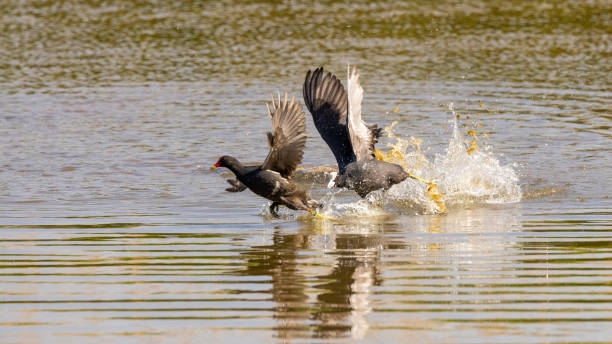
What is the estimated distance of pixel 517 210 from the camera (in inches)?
378

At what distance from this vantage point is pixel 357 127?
9.74 meters

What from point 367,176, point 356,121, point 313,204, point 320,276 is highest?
point 356,121

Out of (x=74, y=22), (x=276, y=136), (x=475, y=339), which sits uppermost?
(x=74, y=22)

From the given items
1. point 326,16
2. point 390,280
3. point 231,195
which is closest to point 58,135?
point 231,195

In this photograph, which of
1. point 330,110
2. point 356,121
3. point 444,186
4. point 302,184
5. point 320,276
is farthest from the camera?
point 302,184

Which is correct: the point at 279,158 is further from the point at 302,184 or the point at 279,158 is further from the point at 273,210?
the point at 302,184

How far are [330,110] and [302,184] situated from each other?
5.93 ft

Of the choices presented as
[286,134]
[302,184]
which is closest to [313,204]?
[286,134]

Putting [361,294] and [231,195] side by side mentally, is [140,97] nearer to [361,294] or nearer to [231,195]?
[231,195]

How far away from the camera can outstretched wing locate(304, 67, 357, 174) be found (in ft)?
32.1

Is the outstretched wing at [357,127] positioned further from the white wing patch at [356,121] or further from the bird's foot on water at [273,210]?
the bird's foot on water at [273,210]

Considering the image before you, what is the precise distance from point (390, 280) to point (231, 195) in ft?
13.6

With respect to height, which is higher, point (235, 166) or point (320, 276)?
point (235, 166)

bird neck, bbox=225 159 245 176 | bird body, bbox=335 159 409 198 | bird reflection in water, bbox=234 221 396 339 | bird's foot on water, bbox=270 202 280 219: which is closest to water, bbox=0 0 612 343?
bird reflection in water, bbox=234 221 396 339
